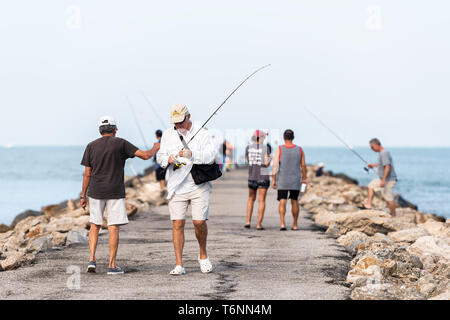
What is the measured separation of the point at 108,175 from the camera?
28.9 feet

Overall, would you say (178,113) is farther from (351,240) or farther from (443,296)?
(351,240)

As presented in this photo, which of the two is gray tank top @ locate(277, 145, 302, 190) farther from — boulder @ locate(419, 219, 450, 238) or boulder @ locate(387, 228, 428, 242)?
boulder @ locate(419, 219, 450, 238)

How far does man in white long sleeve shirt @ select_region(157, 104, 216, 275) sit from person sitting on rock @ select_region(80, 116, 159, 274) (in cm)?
23

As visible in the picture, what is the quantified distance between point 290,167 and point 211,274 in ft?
17.1

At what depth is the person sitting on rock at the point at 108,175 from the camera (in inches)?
345

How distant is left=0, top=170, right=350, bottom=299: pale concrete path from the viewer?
7711 millimetres

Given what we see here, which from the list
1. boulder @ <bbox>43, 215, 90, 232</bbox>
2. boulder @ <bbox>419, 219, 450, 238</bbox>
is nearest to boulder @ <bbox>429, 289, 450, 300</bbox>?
boulder @ <bbox>43, 215, 90, 232</bbox>

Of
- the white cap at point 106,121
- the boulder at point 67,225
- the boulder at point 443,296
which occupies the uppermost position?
the white cap at point 106,121

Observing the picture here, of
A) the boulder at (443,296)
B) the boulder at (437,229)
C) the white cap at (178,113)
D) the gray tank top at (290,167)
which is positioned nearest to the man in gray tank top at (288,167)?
the gray tank top at (290,167)

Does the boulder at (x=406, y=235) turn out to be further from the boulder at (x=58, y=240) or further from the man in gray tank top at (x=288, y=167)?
the boulder at (x=58, y=240)

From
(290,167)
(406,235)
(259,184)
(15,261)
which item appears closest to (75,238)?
(15,261)

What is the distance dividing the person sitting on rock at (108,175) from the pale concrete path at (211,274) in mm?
597
